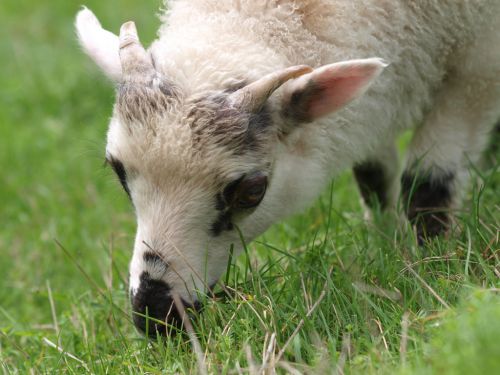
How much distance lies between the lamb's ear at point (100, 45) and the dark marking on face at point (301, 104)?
87cm

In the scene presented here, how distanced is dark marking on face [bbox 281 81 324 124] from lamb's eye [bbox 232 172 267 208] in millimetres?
310

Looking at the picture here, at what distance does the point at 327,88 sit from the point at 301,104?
15 cm

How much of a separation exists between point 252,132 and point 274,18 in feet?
2.12

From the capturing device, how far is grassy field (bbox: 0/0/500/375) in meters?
3.31

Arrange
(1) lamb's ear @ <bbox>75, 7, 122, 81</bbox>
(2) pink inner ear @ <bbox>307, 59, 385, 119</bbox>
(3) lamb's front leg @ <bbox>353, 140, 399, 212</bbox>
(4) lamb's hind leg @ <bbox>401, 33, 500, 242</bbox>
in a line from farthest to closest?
1. (3) lamb's front leg @ <bbox>353, 140, 399, 212</bbox>
2. (4) lamb's hind leg @ <bbox>401, 33, 500, 242</bbox>
3. (1) lamb's ear @ <bbox>75, 7, 122, 81</bbox>
4. (2) pink inner ear @ <bbox>307, 59, 385, 119</bbox>

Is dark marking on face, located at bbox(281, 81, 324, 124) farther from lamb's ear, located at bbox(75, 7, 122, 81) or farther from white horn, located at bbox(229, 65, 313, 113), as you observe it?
lamb's ear, located at bbox(75, 7, 122, 81)

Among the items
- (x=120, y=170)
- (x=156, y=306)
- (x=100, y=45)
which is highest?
(x=100, y=45)

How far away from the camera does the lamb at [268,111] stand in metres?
3.89

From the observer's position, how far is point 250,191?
13.3 feet

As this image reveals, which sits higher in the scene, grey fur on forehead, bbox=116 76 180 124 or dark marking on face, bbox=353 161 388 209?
grey fur on forehead, bbox=116 76 180 124

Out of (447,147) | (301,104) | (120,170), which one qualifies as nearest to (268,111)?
(301,104)

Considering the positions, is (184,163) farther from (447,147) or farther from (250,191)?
(447,147)

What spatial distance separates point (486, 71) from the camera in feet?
15.5

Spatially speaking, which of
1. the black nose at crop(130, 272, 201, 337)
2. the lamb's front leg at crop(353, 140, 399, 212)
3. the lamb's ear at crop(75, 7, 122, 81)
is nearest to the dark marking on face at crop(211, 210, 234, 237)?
the black nose at crop(130, 272, 201, 337)
